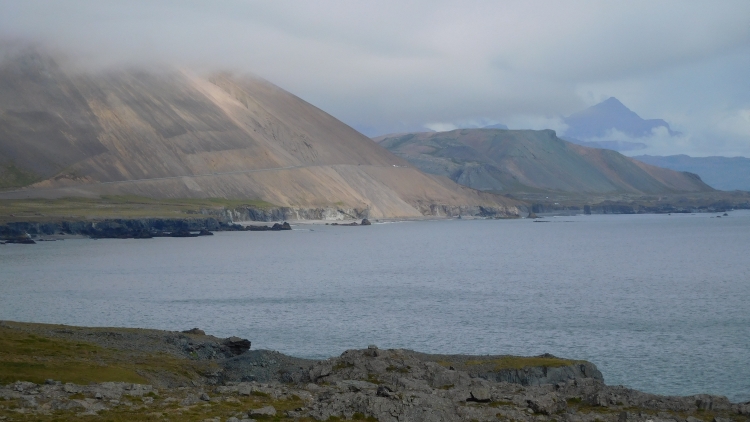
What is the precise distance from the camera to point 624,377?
37562 mm

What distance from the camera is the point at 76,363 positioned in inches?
1251

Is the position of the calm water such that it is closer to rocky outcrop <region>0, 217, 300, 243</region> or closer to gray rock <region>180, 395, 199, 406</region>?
rocky outcrop <region>0, 217, 300, 243</region>

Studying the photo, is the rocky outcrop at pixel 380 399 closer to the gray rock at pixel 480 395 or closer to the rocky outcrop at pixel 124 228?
the gray rock at pixel 480 395

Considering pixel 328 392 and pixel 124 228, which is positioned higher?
pixel 124 228

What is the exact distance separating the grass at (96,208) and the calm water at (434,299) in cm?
2209

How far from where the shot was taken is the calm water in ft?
147

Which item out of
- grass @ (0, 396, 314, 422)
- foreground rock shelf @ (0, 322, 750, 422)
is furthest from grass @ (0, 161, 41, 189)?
grass @ (0, 396, 314, 422)

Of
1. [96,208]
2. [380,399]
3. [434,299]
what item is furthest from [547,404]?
[96,208]

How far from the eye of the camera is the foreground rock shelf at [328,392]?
24.2m

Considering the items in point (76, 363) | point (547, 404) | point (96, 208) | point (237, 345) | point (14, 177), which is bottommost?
point (237, 345)

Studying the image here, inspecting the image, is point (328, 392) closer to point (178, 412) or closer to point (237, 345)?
point (178, 412)

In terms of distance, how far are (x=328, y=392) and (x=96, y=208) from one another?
15074 cm

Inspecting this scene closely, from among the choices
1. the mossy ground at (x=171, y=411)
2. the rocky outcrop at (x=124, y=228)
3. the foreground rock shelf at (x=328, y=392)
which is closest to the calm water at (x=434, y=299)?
the foreground rock shelf at (x=328, y=392)

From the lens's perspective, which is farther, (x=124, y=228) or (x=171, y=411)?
(x=124, y=228)
